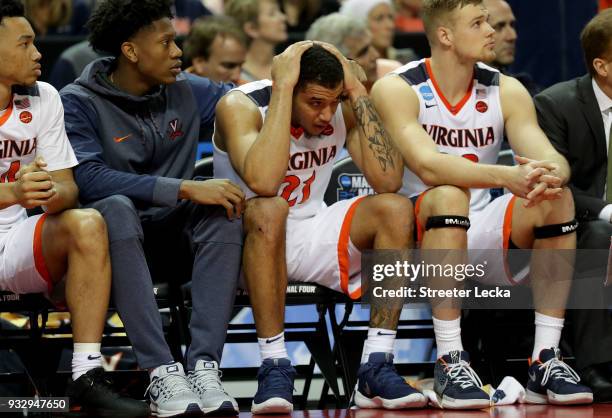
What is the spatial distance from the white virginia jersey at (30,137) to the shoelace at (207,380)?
0.97m

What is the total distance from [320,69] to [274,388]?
1.27 m

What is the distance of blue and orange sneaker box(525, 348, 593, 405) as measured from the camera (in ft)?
13.7

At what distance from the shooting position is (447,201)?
13.9 feet

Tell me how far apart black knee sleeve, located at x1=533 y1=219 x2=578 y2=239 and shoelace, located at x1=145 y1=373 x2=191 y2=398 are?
1492 millimetres

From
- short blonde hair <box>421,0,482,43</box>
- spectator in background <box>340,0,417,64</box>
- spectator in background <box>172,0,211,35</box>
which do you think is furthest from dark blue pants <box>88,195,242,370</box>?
spectator in background <box>172,0,211,35</box>

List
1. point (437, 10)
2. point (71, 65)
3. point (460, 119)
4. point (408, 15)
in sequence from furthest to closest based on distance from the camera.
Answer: point (408, 15), point (71, 65), point (437, 10), point (460, 119)

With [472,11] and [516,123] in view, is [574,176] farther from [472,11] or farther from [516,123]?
[472,11]

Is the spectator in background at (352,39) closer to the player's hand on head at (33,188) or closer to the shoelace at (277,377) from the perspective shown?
the shoelace at (277,377)

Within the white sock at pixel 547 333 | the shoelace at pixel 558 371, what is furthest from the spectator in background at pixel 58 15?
the shoelace at pixel 558 371

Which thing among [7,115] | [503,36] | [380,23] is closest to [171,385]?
[7,115]

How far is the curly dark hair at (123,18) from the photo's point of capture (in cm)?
475

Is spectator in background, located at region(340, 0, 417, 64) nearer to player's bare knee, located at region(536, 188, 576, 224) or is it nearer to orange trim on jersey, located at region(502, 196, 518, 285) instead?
orange trim on jersey, located at region(502, 196, 518, 285)

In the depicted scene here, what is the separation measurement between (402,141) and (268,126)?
60 centimetres

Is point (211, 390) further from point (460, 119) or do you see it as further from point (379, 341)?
point (460, 119)
